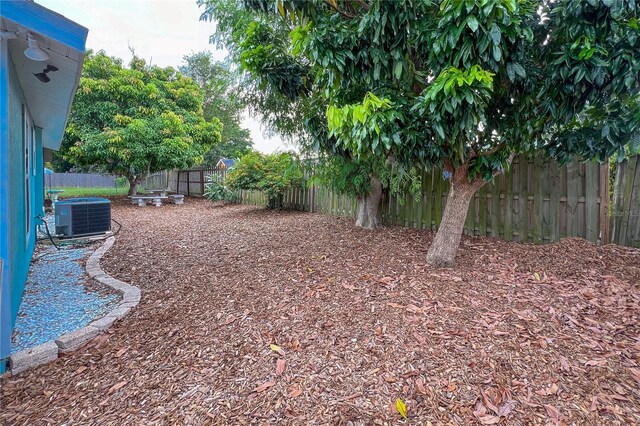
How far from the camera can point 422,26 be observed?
9.06 ft

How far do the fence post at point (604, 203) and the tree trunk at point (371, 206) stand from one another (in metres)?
2.88

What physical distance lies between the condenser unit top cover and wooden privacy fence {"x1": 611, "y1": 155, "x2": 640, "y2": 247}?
8.08 meters

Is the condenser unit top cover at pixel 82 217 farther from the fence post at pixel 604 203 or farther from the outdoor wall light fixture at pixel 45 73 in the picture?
the fence post at pixel 604 203

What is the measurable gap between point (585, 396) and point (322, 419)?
4.94ft

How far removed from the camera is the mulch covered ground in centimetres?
185

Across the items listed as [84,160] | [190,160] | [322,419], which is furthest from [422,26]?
[84,160]

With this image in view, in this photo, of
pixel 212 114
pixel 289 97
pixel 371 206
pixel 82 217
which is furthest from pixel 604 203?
pixel 212 114

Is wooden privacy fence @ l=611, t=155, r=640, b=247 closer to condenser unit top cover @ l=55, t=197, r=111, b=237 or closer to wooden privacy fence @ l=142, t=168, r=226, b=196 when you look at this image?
condenser unit top cover @ l=55, t=197, r=111, b=237

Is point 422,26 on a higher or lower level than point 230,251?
higher

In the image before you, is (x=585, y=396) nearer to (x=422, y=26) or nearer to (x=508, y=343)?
(x=508, y=343)

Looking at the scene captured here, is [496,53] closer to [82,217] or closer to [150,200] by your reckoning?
[82,217]

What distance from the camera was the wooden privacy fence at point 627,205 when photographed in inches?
142

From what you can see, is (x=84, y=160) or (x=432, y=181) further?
(x=84, y=160)

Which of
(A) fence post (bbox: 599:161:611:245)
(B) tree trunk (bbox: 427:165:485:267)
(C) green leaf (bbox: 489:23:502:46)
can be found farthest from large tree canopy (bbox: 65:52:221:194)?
(A) fence post (bbox: 599:161:611:245)
